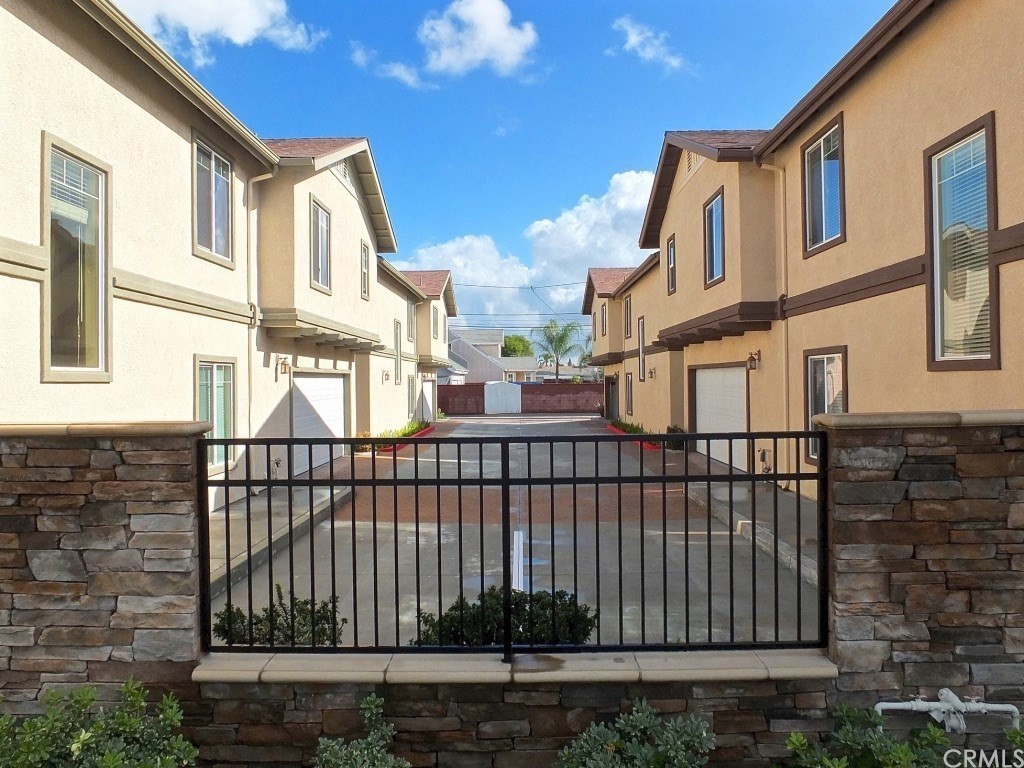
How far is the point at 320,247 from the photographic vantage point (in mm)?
11117

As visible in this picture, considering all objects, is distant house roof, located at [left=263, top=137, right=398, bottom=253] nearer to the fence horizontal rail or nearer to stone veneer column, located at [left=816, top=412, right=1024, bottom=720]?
the fence horizontal rail

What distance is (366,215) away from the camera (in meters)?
14.4

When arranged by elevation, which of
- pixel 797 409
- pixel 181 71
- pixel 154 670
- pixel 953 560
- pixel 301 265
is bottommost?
pixel 154 670

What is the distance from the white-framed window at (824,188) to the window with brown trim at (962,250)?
5.68 feet

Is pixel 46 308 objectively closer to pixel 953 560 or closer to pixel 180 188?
pixel 180 188

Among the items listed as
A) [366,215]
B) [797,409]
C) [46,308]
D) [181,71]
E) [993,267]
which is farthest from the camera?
[366,215]

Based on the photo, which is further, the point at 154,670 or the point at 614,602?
the point at 614,602

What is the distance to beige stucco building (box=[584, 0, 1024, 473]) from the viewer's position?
197 inches

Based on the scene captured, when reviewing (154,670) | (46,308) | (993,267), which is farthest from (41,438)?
(993,267)

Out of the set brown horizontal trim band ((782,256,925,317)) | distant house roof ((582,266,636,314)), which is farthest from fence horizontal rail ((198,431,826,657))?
distant house roof ((582,266,636,314))

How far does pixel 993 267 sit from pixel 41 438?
700cm

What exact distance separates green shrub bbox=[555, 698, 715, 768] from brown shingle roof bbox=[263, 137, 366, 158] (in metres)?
9.42

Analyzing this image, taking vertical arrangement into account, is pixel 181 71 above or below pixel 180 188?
above

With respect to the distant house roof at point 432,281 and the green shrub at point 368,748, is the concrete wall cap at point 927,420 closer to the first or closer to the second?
Result: the green shrub at point 368,748
